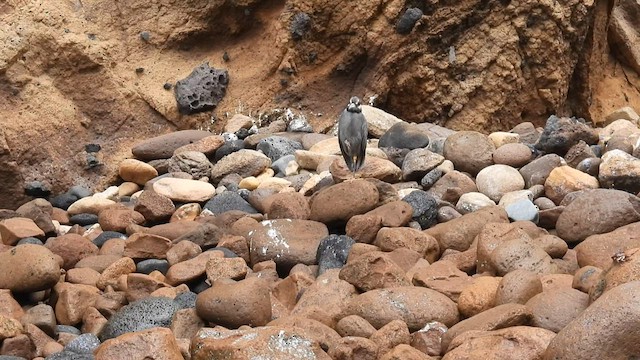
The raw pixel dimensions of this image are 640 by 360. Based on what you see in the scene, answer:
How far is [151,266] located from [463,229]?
5.16 feet

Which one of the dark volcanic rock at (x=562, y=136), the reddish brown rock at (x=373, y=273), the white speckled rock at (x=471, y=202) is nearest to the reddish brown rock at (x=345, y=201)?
the white speckled rock at (x=471, y=202)

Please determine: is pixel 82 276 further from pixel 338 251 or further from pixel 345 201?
pixel 345 201

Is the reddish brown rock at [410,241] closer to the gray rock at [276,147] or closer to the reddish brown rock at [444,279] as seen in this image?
the reddish brown rock at [444,279]

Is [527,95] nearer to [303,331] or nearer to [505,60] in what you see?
[505,60]

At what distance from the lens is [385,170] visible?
607cm

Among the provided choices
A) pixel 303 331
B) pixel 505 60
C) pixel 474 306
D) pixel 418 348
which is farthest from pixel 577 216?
pixel 505 60

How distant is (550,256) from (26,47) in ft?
13.4

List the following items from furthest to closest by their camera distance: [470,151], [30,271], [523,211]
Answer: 1. [470,151]
2. [523,211]
3. [30,271]

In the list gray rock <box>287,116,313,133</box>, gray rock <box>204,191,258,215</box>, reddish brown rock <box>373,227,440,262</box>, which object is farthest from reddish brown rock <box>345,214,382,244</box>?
gray rock <box>287,116,313,133</box>

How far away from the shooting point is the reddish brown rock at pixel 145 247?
505cm

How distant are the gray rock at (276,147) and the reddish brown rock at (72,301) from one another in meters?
2.44

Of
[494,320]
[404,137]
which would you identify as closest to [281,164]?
[404,137]

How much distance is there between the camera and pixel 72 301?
446 centimetres

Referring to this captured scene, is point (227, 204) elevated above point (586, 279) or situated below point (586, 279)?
below
